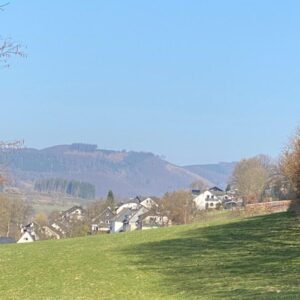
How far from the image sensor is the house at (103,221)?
8475 centimetres

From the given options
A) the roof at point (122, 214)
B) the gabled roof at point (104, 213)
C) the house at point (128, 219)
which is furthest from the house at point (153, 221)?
the roof at point (122, 214)

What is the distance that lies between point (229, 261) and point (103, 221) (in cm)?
7744

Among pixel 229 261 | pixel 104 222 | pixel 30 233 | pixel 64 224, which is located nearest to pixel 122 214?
pixel 104 222

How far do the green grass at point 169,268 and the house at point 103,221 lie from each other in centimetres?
5939

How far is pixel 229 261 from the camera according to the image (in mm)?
16562

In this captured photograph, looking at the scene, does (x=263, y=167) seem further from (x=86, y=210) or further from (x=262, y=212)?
(x=262, y=212)

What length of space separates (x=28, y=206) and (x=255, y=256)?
73121 millimetres

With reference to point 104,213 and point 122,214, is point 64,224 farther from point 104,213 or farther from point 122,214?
point 122,214

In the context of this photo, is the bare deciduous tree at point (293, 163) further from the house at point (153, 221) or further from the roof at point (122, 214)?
the roof at point (122, 214)

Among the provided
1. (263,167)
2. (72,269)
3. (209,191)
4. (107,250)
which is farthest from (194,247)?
(209,191)

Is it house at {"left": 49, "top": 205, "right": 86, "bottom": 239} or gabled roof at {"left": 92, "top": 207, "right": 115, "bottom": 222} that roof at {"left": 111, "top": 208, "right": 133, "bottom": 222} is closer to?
gabled roof at {"left": 92, "top": 207, "right": 115, "bottom": 222}

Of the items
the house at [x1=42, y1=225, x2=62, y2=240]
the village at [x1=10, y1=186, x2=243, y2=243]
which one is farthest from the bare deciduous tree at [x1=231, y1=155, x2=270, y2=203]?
the house at [x1=42, y1=225, x2=62, y2=240]

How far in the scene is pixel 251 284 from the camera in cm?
1219

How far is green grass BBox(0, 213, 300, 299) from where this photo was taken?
12.2m
